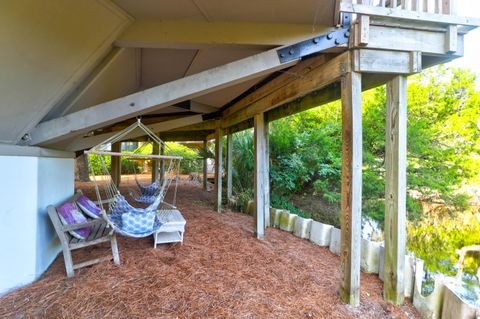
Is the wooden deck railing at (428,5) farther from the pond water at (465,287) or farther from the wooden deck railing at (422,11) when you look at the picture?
the pond water at (465,287)

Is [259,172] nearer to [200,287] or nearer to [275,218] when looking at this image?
[275,218]

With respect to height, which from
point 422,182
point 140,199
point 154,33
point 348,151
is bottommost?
point 140,199

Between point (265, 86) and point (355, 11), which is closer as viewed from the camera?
point (355, 11)

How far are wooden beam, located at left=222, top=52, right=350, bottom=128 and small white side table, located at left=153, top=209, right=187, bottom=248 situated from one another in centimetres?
179

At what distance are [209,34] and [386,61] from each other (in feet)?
4.68

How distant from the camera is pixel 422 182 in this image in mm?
4539

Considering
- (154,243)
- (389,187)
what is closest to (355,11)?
(389,187)

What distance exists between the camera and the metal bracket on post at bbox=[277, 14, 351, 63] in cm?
204

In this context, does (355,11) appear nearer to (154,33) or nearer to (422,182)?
(154,33)

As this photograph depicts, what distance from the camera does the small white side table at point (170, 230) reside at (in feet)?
9.90

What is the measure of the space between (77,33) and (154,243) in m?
2.28

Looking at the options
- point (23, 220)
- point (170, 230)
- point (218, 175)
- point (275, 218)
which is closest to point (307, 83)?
point (170, 230)

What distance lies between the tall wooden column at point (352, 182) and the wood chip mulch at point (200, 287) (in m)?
0.23

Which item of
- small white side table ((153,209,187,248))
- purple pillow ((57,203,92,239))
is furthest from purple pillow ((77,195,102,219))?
small white side table ((153,209,187,248))
